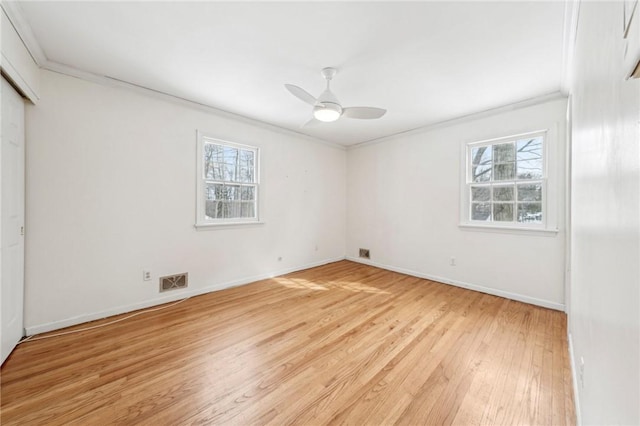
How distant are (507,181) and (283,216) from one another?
135 inches

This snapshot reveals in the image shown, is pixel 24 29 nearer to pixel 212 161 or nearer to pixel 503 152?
pixel 212 161

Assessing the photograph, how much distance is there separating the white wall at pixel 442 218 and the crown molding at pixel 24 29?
14.8ft

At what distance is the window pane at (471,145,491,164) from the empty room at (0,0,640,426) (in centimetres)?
3

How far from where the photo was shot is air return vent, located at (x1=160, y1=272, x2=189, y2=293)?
9.98 ft

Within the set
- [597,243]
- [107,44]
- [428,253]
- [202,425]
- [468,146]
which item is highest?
[107,44]

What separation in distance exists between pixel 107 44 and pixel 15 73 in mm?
679

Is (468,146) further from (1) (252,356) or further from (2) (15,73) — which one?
(2) (15,73)

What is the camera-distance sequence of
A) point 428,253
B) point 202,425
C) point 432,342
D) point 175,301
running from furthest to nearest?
point 428,253 < point 175,301 < point 432,342 < point 202,425

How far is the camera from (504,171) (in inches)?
134

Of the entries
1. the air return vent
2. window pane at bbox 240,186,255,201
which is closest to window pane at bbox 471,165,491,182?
window pane at bbox 240,186,255,201

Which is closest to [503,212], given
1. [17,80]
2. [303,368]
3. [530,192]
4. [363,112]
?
[530,192]

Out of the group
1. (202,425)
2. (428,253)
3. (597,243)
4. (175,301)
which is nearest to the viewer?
(597,243)

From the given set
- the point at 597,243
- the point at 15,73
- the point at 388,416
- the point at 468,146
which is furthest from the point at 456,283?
the point at 15,73

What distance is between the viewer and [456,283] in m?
3.73
